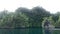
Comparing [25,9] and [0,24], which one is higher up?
[25,9]

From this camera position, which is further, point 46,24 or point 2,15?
point 2,15

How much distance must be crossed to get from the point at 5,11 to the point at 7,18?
2.24 meters

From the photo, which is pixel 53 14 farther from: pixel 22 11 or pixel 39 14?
pixel 22 11

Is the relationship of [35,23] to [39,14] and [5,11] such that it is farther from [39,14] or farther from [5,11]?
[5,11]

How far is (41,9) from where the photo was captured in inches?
1091

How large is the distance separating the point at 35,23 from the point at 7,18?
170 inches

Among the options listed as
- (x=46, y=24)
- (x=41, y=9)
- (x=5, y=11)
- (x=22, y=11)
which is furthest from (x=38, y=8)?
(x=46, y=24)

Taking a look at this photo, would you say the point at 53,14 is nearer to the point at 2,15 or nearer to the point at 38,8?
the point at 38,8

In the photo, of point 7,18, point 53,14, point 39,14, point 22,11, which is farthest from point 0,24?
point 53,14

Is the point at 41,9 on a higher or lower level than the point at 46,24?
higher

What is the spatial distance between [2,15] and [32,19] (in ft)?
14.9

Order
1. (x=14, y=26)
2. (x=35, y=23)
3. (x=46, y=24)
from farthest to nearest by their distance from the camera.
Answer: (x=35, y=23), (x=14, y=26), (x=46, y=24)

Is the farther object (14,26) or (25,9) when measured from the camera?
(25,9)

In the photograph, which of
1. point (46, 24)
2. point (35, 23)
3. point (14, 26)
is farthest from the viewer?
point (35, 23)
